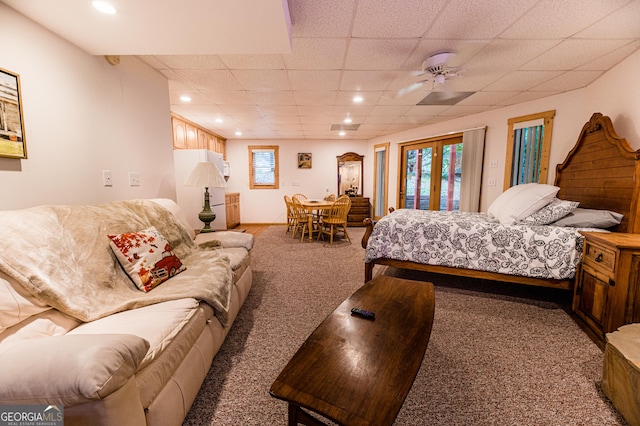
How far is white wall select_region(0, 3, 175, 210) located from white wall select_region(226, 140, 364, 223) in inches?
151

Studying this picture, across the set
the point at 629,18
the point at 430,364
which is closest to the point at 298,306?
the point at 430,364

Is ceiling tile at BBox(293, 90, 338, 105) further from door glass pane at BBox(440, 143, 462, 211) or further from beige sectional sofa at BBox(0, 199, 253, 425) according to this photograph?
door glass pane at BBox(440, 143, 462, 211)

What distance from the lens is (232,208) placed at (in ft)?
19.1

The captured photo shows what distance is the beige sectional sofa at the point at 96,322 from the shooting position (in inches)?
27.7

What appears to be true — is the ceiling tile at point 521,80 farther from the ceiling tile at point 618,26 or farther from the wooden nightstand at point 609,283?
the wooden nightstand at point 609,283

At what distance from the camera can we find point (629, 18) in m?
1.70

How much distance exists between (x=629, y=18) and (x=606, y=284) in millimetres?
1877

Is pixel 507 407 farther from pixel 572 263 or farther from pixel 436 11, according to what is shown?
pixel 436 11

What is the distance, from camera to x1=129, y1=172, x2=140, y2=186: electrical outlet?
7.42 feet

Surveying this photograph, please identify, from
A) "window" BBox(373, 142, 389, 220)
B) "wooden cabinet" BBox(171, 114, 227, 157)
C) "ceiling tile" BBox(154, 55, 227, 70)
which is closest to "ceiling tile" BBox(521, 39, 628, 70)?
"ceiling tile" BBox(154, 55, 227, 70)

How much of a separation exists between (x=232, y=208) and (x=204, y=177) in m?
3.07

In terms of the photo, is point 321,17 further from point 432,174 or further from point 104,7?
point 432,174

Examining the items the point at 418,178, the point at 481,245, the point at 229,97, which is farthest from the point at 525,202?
the point at 229,97

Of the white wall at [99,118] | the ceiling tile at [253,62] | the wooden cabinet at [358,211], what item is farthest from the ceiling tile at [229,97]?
the wooden cabinet at [358,211]
